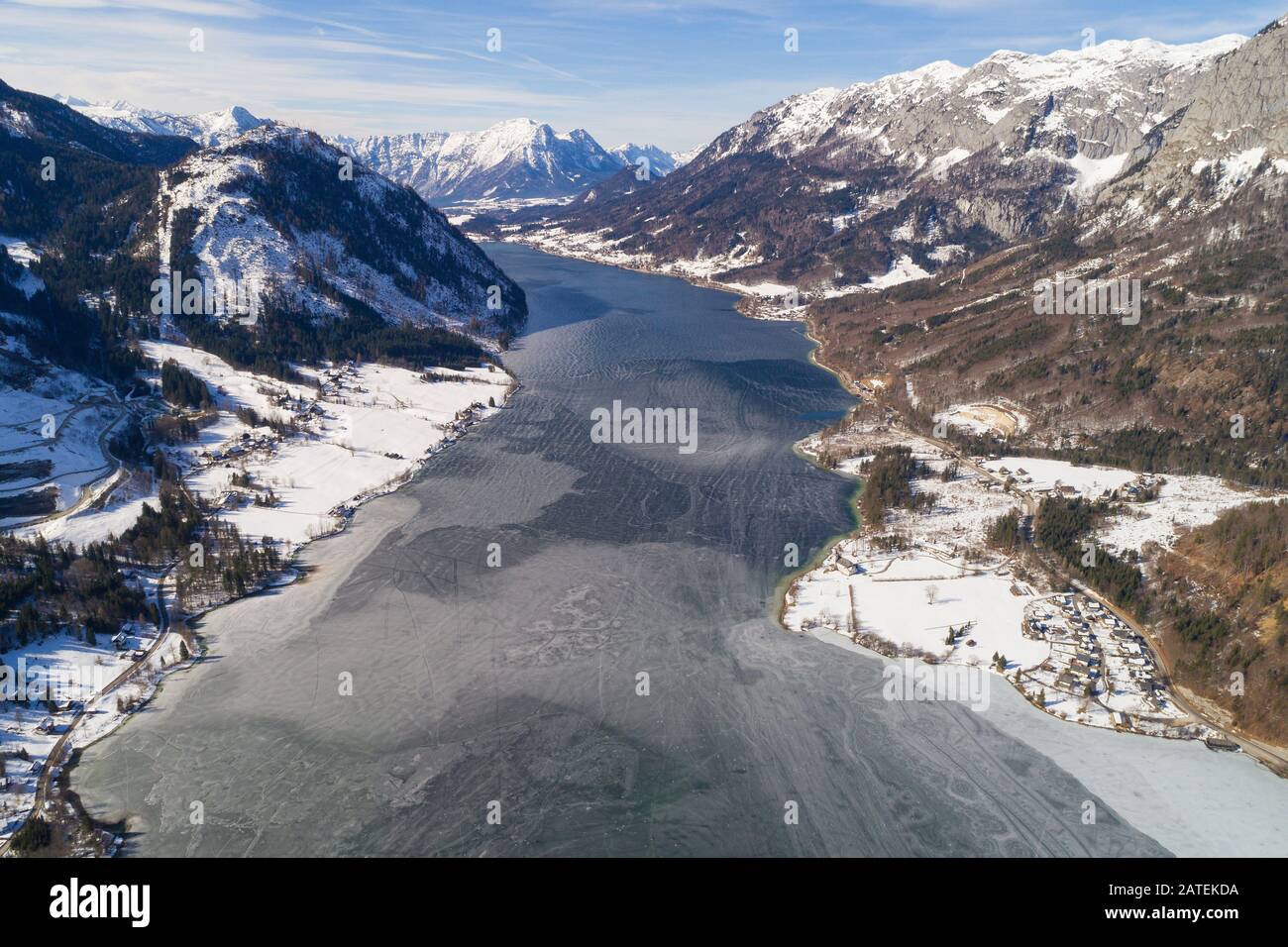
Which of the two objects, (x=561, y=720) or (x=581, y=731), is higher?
(x=561, y=720)

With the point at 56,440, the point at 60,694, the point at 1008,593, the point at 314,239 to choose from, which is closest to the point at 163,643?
the point at 60,694

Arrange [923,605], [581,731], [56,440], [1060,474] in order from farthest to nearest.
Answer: [1060,474], [56,440], [923,605], [581,731]

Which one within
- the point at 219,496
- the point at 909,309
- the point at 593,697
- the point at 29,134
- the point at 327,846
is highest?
the point at 29,134

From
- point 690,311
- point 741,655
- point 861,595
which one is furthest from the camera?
point 690,311

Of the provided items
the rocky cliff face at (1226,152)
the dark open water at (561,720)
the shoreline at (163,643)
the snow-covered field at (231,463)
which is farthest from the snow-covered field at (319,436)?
the rocky cliff face at (1226,152)

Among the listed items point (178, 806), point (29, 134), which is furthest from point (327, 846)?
point (29, 134)

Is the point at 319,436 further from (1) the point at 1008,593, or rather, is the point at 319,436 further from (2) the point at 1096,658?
(2) the point at 1096,658

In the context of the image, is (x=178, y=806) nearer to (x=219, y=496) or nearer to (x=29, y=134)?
(x=219, y=496)

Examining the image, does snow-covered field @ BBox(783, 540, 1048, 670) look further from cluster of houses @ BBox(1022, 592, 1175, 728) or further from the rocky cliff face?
the rocky cliff face
